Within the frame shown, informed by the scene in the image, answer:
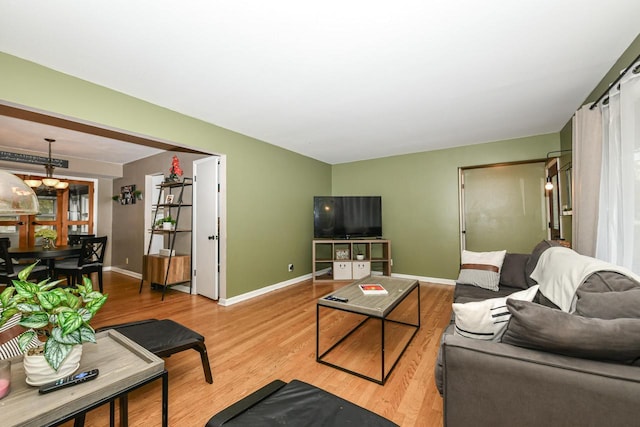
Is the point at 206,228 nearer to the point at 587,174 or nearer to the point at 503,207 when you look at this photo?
the point at 587,174

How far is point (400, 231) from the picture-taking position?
5.08m

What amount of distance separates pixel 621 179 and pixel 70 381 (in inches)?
134

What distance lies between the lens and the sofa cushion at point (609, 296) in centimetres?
116

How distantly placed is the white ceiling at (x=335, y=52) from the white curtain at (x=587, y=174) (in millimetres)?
424

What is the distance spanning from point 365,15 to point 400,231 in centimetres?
399

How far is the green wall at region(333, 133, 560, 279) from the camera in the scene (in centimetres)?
432

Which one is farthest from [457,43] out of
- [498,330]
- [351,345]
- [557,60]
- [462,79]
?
[351,345]

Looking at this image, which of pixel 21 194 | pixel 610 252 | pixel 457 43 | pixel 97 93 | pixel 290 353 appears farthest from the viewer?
pixel 97 93

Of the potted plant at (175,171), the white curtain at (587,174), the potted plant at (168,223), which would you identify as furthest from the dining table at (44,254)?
the white curtain at (587,174)

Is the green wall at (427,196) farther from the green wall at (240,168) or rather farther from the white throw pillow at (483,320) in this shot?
the white throw pillow at (483,320)

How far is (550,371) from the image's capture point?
3.24 feet

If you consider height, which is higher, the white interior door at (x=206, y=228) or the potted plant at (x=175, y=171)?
the potted plant at (x=175, y=171)

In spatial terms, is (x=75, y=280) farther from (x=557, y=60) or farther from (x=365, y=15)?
(x=557, y=60)

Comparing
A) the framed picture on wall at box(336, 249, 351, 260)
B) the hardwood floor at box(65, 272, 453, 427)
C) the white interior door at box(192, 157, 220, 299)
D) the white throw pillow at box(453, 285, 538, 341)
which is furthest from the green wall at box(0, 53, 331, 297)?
the white throw pillow at box(453, 285, 538, 341)
